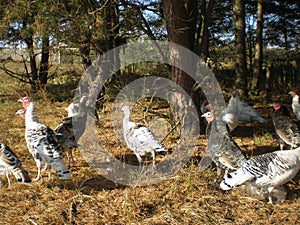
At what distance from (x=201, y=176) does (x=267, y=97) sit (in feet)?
23.3

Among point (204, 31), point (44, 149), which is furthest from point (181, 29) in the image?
point (44, 149)

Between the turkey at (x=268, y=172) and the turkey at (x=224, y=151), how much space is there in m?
0.37

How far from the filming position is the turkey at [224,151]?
13.7 ft

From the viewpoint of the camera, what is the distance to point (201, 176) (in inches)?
175

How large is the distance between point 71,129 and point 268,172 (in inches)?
120

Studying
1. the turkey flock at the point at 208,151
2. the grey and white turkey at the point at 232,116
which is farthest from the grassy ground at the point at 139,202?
the grey and white turkey at the point at 232,116

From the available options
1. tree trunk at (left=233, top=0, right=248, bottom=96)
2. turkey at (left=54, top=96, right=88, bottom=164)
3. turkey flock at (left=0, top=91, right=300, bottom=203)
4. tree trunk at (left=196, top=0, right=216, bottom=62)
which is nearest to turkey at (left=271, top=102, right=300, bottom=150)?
turkey flock at (left=0, top=91, right=300, bottom=203)

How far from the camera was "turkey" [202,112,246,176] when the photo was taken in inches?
165

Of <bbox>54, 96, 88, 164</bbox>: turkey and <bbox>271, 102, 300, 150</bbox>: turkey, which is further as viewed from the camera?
<bbox>271, 102, 300, 150</bbox>: turkey

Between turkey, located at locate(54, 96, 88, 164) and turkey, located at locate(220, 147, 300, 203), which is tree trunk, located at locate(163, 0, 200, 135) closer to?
turkey, located at locate(54, 96, 88, 164)

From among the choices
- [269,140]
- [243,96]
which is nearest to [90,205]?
[269,140]

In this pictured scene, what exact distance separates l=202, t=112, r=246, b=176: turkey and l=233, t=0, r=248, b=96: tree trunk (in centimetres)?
553

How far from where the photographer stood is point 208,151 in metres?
4.59

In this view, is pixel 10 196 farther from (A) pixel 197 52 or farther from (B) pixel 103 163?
(A) pixel 197 52
